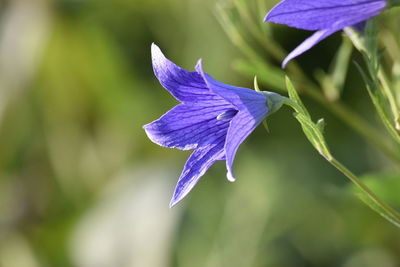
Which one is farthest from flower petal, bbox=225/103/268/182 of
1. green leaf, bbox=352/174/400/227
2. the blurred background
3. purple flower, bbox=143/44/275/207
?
the blurred background

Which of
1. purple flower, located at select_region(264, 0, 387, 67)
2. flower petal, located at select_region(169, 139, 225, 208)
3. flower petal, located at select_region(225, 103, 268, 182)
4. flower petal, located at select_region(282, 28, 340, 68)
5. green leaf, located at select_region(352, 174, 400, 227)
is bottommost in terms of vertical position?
green leaf, located at select_region(352, 174, 400, 227)

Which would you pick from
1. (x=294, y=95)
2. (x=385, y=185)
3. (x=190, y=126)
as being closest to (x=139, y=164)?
(x=385, y=185)

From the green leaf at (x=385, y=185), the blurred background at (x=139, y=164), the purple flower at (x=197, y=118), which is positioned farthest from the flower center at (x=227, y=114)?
the blurred background at (x=139, y=164)

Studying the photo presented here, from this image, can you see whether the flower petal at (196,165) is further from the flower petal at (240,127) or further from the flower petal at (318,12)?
the flower petal at (318,12)

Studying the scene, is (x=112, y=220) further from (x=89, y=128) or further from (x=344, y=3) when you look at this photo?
(x=344, y=3)

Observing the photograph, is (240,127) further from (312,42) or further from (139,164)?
(139,164)

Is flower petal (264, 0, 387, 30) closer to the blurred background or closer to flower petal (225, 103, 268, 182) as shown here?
flower petal (225, 103, 268, 182)
